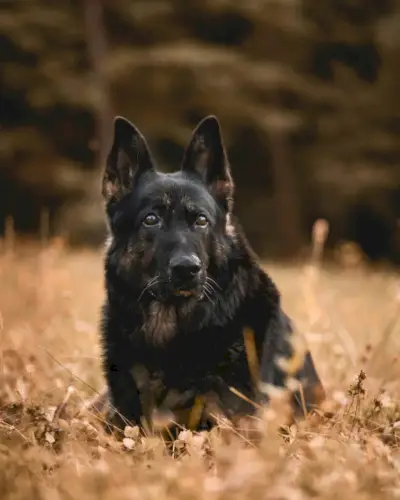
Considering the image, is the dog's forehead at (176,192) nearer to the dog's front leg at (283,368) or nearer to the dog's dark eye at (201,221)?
the dog's dark eye at (201,221)

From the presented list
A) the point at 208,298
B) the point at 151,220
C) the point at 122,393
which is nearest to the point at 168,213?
the point at 151,220

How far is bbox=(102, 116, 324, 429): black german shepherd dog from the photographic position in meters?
3.24

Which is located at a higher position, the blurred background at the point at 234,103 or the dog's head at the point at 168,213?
the dog's head at the point at 168,213

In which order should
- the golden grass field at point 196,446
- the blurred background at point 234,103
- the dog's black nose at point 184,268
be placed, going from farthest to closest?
the blurred background at point 234,103
the dog's black nose at point 184,268
the golden grass field at point 196,446

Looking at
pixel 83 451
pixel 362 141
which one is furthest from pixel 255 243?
pixel 83 451

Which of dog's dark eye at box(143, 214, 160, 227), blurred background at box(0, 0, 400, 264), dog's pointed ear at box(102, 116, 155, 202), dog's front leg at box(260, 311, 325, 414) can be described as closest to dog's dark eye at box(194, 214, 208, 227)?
dog's dark eye at box(143, 214, 160, 227)

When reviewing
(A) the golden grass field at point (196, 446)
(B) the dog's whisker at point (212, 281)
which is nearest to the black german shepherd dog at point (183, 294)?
(B) the dog's whisker at point (212, 281)

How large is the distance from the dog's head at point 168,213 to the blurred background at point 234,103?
30.0 feet

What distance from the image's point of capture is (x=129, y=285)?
11.3 ft

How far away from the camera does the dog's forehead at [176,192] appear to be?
3.42 meters

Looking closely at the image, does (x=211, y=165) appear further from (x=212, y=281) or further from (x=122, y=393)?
(x=122, y=393)

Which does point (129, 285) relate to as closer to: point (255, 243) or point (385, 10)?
point (385, 10)

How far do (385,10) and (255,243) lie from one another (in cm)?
678

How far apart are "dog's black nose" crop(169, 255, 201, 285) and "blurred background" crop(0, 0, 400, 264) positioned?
9.83 metres
